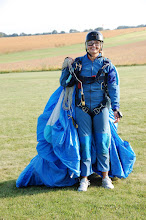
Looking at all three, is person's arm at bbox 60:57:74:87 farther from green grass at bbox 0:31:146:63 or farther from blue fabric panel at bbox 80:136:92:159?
green grass at bbox 0:31:146:63

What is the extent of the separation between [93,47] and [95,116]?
87 centimetres

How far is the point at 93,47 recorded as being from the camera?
3758 millimetres

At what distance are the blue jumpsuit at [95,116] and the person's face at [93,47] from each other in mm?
85

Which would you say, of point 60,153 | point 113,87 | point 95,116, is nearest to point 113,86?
point 113,87

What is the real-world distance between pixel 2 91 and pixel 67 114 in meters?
10.3

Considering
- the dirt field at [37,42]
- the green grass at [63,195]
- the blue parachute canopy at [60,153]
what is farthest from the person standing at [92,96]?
the dirt field at [37,42]

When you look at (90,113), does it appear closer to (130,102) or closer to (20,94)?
(130,102)

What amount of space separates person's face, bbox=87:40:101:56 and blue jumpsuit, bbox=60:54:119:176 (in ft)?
0.28

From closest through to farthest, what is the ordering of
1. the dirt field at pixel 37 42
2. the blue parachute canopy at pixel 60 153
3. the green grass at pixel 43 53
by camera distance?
the blue parachute canopy at pixel 60 153 → the green grass at pixel 43 53 → the dirt field at pixel 37 42

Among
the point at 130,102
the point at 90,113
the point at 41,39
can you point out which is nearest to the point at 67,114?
the point at 90,113

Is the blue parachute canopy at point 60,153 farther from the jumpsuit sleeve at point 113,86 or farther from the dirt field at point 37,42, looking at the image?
the dirt field at point 37,42

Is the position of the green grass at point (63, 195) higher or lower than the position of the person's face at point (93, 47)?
lower

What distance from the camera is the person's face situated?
376 cm

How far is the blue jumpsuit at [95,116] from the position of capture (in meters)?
3.77
